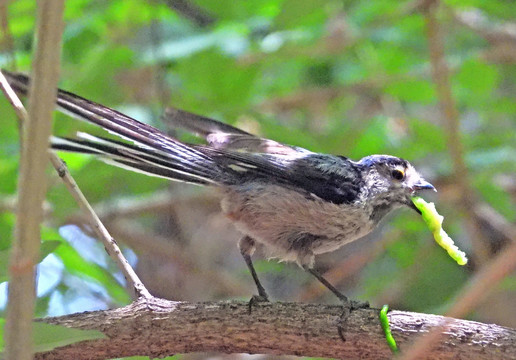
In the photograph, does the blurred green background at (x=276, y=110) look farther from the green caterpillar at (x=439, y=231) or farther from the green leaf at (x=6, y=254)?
the green leaf at (x=6, y=254)

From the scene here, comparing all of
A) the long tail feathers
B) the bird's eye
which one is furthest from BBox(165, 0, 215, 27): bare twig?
the long tail feathers

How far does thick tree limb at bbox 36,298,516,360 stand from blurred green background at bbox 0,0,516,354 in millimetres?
915

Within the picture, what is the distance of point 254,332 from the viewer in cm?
237

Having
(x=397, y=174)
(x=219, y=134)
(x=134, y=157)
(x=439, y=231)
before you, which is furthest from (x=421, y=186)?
(x=134, y=157)

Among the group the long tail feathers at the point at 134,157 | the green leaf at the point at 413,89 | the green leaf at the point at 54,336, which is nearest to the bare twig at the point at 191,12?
the green leaf at the point at 413,89

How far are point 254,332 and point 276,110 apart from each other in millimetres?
2886

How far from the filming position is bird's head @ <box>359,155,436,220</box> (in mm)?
3188

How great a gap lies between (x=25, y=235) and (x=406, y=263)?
3.74 m

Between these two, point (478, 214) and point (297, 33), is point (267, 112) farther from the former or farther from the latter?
point (478, 214)

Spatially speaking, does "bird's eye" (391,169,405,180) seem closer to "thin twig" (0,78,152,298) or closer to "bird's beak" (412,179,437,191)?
"bird's beak" (412,179,437,191)

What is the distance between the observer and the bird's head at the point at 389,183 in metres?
3.19

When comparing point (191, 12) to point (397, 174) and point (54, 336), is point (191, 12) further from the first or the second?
point (54, 336)

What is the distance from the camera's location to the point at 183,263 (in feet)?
15.7

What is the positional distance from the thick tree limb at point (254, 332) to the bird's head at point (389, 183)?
2.74 ft
